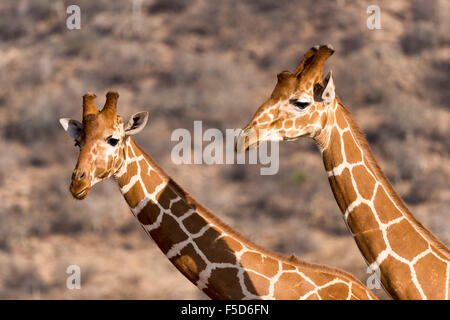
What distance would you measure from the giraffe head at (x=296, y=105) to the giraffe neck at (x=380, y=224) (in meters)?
0.32

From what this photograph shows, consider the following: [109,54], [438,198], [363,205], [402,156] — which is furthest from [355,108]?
[363,205]

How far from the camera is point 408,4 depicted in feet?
122

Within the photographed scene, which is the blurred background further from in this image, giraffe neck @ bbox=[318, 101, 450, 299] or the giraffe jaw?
the giraffe jaw

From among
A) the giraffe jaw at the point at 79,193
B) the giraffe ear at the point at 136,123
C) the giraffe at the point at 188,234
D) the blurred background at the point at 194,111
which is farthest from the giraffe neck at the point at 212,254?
the blurred background at the point at 194,111

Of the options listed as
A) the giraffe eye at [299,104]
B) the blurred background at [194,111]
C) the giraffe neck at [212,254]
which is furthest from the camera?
the blurred background at [194,111]

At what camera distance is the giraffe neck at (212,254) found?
9.66 metres

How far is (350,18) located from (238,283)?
27979 mm

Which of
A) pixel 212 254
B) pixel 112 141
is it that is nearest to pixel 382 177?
pixel 212 254

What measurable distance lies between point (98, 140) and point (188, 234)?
1.60 m

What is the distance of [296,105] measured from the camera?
9562mm

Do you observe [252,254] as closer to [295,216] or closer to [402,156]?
[295,216]

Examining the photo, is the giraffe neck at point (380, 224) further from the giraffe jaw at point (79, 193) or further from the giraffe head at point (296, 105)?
the giraffe jaw at point (79, 193)

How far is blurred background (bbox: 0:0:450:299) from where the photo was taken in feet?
82.0

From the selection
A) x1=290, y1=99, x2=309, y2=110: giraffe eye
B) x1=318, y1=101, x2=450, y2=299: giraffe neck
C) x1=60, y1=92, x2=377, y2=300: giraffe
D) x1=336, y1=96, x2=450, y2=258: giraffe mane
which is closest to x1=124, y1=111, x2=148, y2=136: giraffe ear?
x1=60, y1=92, x2=377, y2=300: giraffe
